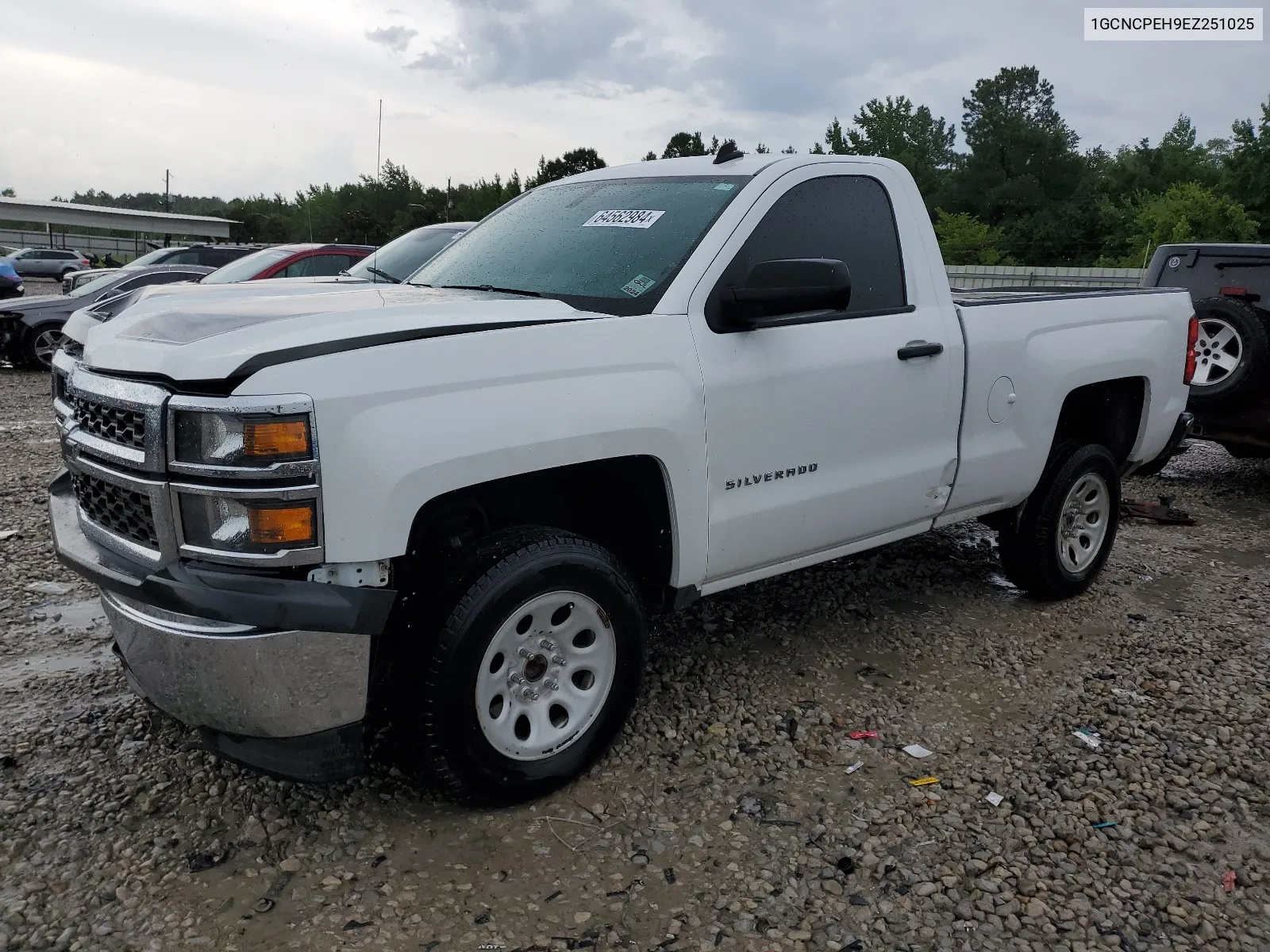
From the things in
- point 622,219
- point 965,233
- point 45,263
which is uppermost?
point 965,233

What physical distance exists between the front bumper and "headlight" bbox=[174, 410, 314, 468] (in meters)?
0.29

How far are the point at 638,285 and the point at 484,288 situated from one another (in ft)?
2.24

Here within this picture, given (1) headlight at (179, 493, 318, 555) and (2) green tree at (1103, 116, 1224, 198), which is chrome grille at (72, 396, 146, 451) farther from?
(2) green tree at (1103, 116, 1224, 198)

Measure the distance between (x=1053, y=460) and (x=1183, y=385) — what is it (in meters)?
1.05

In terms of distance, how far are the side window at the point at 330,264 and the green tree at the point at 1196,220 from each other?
26534mm

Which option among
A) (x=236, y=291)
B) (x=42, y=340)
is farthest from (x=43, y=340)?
(x=236, y=291)

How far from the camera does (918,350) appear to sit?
3777mm

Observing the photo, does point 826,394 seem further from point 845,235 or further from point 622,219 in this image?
point 622,219

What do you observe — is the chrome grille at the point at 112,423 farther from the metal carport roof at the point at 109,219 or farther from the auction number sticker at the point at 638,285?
the metal carport roof at the point at 109,219

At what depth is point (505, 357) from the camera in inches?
108

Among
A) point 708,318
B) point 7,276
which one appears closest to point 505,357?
point 708,318

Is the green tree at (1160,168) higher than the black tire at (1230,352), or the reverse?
the green tree at (1160,168)

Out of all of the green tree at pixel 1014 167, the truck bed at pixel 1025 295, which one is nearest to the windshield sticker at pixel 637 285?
the truck bed at pixel 1025 295

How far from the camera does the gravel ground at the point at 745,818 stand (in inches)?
98.7
